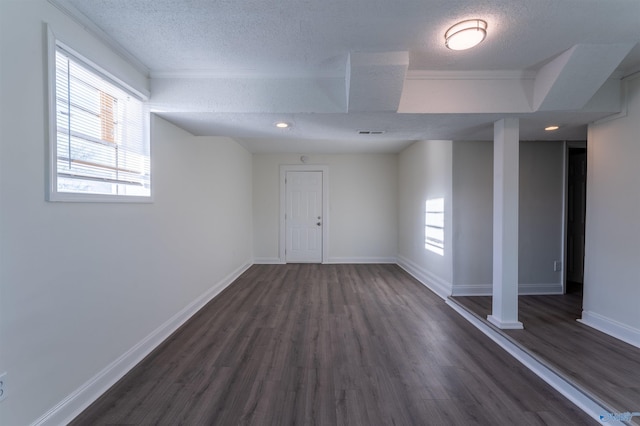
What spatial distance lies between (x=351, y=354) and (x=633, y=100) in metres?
3.20

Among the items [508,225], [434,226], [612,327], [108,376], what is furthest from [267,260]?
[612,327]

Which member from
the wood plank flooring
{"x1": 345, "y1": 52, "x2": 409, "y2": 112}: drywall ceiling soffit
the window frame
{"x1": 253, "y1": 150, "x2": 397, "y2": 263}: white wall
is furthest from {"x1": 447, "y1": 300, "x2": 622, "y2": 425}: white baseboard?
the window frame

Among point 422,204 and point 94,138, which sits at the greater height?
point 94,138

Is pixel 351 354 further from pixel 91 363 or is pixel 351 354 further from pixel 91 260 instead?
pixel 91 260

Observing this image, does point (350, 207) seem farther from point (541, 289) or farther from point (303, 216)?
point (541, 289)

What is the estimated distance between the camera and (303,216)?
570 cm

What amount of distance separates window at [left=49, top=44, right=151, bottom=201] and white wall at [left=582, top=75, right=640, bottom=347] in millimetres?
4081

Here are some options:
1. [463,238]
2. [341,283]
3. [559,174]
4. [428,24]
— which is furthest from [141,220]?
[559,174]

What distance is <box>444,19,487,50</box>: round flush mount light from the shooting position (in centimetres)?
163

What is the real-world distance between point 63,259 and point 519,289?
4568mm

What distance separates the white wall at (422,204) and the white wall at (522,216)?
129 mm

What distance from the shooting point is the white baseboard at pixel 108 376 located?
1.46 m

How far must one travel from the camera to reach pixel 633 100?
7.50 ft

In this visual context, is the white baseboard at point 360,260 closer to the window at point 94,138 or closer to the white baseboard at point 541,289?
the white baseboard at point 541,289
